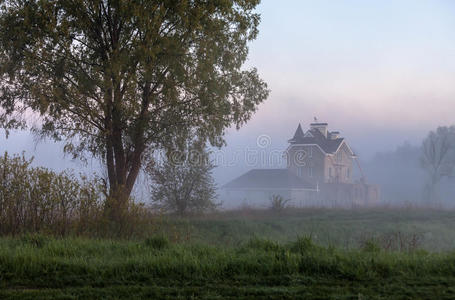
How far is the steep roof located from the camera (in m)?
59.4

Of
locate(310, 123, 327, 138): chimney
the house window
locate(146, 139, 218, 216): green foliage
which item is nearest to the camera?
locate(146, 139, 218, 216): green foliage

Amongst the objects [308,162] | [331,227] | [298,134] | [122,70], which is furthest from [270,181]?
[122,70]

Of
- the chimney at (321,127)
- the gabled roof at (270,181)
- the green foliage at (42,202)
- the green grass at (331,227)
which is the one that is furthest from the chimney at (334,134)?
the green foliage at (42,202)

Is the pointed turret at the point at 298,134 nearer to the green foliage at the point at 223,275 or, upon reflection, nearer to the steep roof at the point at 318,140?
the steep roof at the point at 318,140

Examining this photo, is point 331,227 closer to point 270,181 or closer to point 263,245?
point 263,245

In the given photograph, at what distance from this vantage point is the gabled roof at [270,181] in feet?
191

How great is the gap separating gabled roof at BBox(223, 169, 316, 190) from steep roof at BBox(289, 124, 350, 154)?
4748mm

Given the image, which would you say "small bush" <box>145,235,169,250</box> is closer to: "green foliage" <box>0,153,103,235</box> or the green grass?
"green foliage" <box>0,153,103,235</box>

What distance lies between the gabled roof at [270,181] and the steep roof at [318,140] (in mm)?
4748

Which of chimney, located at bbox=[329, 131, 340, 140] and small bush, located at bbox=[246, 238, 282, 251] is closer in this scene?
small bush, located at bbox=[246, 238, 282, 251]

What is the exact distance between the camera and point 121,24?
17312 millimetres

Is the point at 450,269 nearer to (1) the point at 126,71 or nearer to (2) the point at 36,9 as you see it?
(1) the point at 126,71

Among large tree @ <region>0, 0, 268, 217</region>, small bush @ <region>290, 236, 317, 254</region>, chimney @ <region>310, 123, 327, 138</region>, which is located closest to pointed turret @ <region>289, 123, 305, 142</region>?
chimney @ <region>310, 123, 327, 138</region>

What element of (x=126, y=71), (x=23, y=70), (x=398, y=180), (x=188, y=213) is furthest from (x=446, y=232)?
(x=398, y=180)
